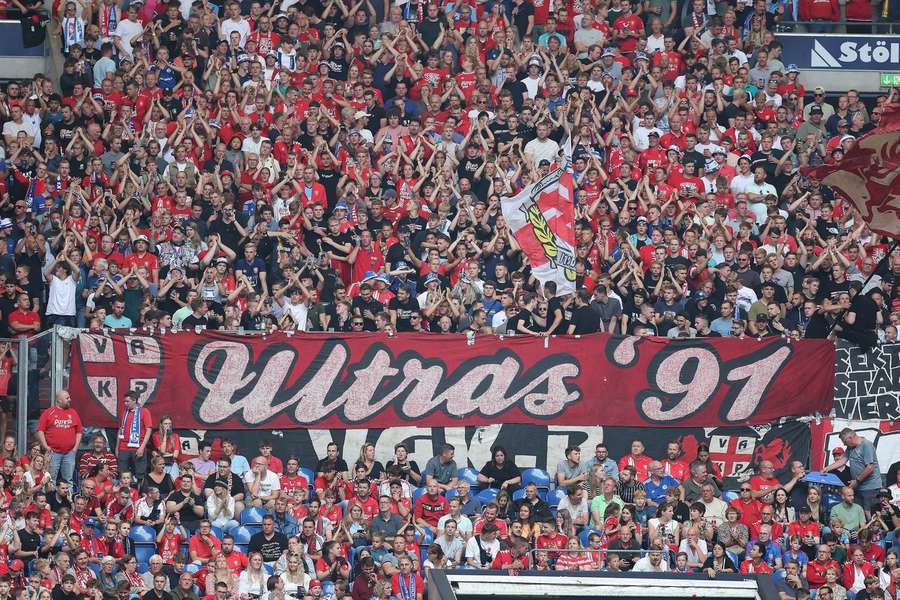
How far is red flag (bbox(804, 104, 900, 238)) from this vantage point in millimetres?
21016

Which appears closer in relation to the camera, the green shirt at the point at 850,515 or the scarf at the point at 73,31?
the green shirt at the point at 850,515

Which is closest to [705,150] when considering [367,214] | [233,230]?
[367,214]

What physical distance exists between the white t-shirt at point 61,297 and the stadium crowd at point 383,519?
71.0 inches

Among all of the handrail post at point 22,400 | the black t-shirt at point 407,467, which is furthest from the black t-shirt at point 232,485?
the handrail post at point 22,400

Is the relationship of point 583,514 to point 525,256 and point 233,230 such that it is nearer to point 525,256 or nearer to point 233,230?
point 525,256

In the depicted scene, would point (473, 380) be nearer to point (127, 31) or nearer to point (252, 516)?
point (252, 516)

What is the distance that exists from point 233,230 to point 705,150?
307 inches

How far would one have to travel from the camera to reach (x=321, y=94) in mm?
27766

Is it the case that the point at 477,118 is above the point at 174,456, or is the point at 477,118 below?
above

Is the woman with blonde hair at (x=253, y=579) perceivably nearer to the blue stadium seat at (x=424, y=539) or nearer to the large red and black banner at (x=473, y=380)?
the blue stadium seat at (x=424, y=539)

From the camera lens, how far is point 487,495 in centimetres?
2273

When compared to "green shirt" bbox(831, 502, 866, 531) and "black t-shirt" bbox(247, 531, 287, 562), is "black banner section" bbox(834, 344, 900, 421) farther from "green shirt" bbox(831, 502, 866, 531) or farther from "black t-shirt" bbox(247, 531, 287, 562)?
"black t-shirt" bbox(247, 531, 287, 562)

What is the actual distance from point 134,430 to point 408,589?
4.40m

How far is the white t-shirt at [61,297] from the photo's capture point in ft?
78.1
